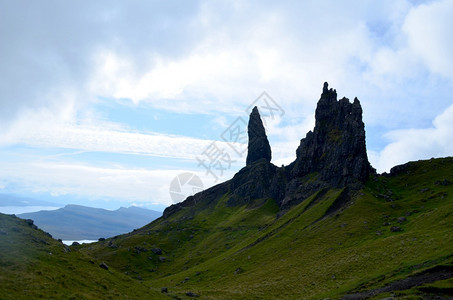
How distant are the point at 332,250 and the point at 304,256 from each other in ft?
Answer: 27.2

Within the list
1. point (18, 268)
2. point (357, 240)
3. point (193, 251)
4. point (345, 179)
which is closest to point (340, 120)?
point (345, 179)

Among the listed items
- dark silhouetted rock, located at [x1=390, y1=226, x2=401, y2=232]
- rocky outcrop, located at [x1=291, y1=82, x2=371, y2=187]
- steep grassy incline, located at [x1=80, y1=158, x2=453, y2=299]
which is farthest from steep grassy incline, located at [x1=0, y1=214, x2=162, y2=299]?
rocky outcrop, located at [x1=291, y1=82, x2=371, y2=187]

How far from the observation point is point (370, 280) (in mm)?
53469

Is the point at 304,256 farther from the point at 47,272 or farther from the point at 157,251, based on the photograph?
the point at 157,251

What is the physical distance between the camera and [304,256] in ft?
288

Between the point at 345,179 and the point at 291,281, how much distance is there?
76303mm

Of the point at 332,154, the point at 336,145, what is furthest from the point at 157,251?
the point at 336,145

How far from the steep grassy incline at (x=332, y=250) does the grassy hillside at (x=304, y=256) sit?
0.35 metres

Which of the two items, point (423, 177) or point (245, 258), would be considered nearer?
point (245, 258)

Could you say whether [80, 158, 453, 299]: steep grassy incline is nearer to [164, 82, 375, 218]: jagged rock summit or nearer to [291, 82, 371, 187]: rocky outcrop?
[164, 82, 375, 218]: jagged rock summit

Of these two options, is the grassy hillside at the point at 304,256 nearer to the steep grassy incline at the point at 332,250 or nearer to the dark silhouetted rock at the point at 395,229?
the dark silhouetted rock at the point at 395,229

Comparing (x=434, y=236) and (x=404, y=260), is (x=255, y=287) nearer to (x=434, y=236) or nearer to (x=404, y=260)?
(x=404, y=260)

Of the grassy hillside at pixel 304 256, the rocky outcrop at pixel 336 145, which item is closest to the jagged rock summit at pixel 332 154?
the rocky outcrop at pixel 336 145

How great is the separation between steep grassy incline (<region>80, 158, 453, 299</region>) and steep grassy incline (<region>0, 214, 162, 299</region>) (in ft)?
63.2
